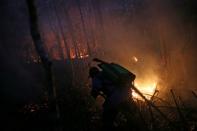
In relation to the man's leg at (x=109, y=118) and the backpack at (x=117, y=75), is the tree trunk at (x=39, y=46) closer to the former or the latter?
the man's leg at (x=109, y=118)

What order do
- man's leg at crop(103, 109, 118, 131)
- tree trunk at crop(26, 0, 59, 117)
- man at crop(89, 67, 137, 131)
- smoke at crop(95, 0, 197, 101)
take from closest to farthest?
man at crop(89, 67, 137, 131) → man's leg at crop(103, 109, 118, 131) → tree trunk at crop(26, 0, 59, 117) → smoke at crop(95, 0, 197, 101)

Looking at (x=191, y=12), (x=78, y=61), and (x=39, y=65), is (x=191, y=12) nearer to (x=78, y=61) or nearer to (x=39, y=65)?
(x=78, y=61)

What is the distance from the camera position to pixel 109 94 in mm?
7434

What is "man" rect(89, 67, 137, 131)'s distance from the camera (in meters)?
7.34

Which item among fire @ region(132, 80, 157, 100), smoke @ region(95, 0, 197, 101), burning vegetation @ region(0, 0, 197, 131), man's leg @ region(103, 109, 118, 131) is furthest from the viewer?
smoke @ region(95, 0, 197, 101)

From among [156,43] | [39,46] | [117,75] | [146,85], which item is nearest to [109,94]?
[117,75]

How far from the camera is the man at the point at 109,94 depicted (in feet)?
24.1

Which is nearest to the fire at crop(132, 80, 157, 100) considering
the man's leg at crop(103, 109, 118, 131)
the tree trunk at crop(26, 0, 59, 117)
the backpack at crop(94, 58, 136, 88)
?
the tree trunk at crop(26, 0, 59, 117)

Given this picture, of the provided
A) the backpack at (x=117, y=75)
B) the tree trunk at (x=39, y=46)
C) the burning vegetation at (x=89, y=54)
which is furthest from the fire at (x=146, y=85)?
the backpack at (x=117, y=75)

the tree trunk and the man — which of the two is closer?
the man

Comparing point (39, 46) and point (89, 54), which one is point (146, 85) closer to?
point (89, 54)

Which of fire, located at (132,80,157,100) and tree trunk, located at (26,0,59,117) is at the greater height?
tree trunk, located at (26,0,59,117)

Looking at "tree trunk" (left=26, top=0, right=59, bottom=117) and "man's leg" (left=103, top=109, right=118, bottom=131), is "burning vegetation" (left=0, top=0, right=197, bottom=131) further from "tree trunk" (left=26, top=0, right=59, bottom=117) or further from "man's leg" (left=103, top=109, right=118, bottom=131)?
"man's leg" (left=103, top=109, right=118, bottom=131)

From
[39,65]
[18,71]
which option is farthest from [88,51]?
[18,71]
